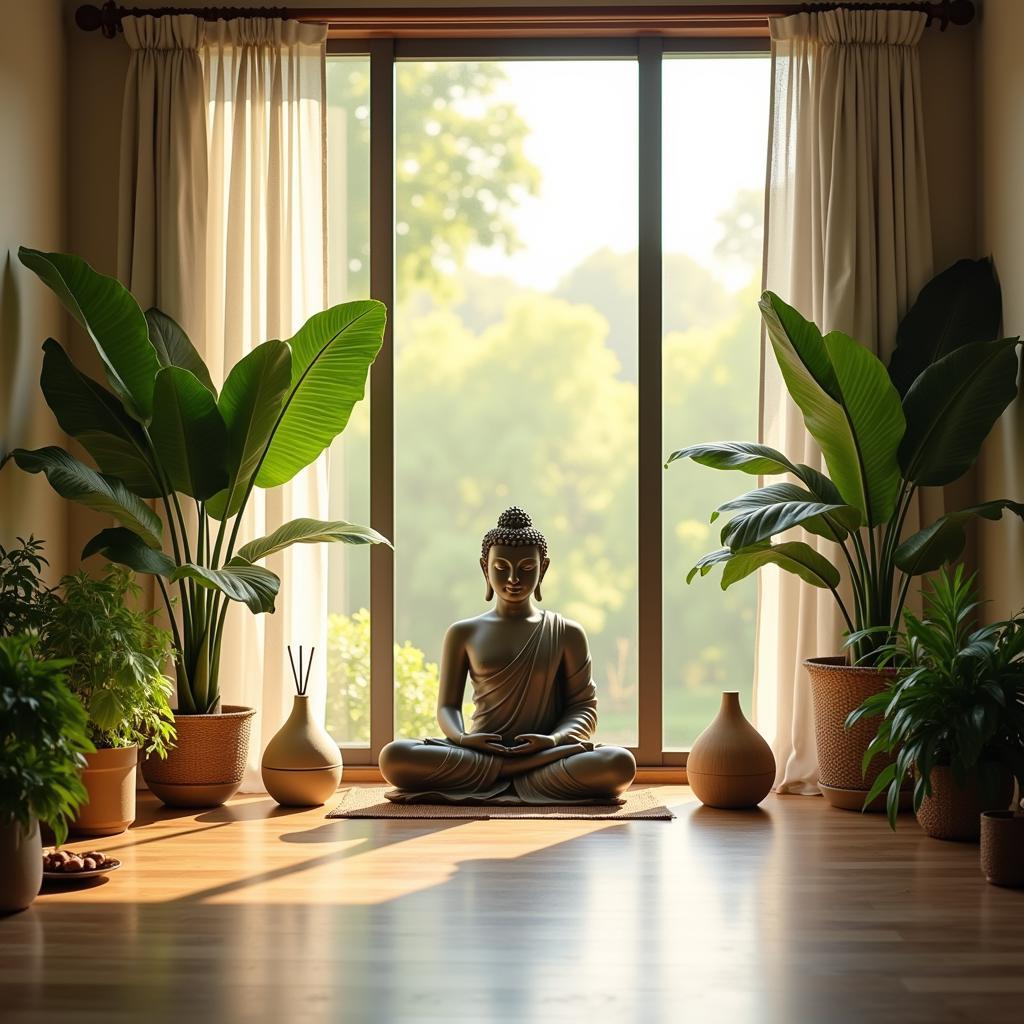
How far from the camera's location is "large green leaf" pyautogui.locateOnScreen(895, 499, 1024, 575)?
3.69 m

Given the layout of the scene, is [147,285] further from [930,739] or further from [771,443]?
[930,739]

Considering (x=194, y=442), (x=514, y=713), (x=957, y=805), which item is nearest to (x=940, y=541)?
(x=957, y=805)

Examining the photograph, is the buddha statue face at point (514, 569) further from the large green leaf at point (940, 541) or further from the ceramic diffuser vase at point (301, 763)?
the large green leaf at point (940, 541)

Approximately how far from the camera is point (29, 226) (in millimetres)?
4078

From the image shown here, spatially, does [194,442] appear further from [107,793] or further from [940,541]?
[940,541]

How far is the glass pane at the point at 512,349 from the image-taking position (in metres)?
5.04

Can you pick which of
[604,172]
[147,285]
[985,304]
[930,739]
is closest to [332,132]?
[147,285]

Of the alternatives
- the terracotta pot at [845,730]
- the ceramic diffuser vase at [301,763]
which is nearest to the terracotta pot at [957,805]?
the terracotta pot at [845,730]

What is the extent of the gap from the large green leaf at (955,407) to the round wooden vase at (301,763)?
204 centimetres

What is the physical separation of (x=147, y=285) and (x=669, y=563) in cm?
218

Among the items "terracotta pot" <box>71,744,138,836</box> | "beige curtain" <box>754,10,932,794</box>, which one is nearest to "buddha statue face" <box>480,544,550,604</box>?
"beige curtain" <box>754,10,932,794</box>

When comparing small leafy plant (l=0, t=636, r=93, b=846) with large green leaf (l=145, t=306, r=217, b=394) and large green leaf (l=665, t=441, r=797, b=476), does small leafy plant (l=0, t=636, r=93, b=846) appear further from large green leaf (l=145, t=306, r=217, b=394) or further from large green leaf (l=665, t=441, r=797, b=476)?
large green leaf (l=665, t=441, r=797, b=476)

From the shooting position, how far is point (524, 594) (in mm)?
4168

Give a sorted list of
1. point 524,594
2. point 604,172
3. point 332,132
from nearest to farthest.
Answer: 1. point 524,594
2. point 332,132
3. point 604,172
